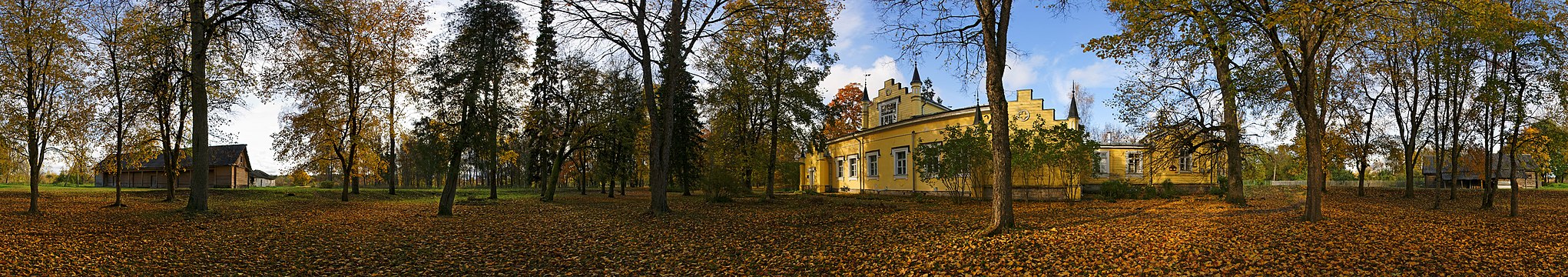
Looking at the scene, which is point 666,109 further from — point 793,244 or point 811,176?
point 811,176

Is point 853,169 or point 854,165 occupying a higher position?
point 854,165

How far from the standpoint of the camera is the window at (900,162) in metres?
28.7

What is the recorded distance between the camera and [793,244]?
10.8 metres

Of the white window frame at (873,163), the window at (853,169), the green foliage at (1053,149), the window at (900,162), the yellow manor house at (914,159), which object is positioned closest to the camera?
the green foliage at (1053,149)

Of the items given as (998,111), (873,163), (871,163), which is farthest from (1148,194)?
(998,111)

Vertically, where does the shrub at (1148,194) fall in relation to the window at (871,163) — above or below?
below

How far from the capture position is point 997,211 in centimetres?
1061

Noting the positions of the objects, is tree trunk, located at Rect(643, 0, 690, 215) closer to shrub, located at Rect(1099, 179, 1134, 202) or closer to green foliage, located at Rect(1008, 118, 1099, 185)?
green foliage, located at Rect(1008, 118, 1099, 185)

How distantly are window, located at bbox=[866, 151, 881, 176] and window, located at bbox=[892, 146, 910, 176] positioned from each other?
146 cm

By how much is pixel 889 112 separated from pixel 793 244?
2166 centimetres

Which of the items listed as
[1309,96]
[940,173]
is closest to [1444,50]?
[1309,96]

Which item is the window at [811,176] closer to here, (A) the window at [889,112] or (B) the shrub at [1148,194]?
(A) the window at [889,112]

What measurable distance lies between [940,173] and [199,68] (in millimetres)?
18223

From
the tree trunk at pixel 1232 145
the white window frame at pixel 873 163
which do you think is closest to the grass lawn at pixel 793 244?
the tree trunk at pixel 1232 145
